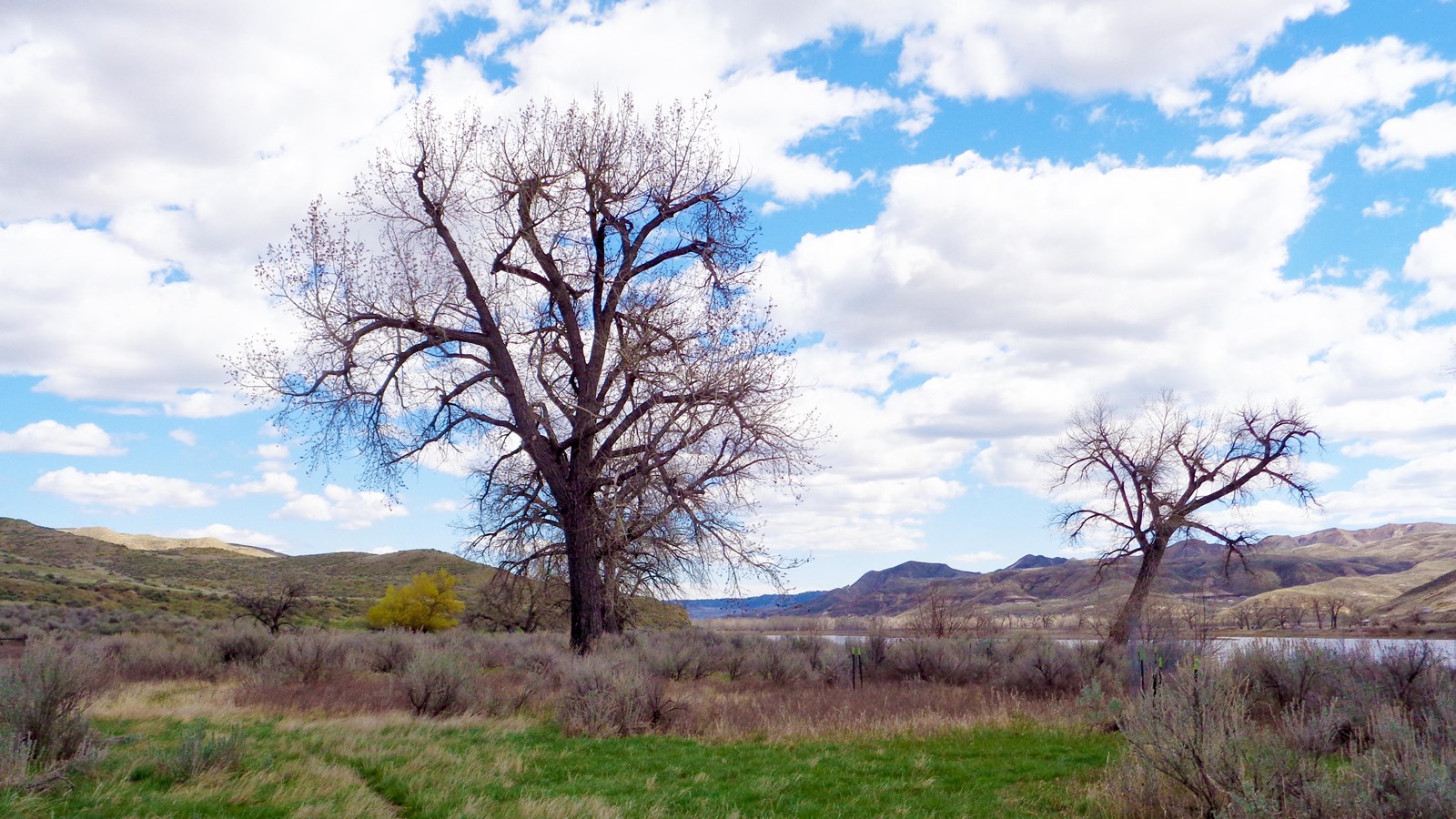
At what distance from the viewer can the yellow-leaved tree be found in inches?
1816

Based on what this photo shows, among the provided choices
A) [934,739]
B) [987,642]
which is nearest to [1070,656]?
[987,642]

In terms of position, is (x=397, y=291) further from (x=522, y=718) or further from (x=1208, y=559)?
(x=1208, y=559)

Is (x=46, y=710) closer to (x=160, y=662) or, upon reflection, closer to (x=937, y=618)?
(x=160, y=662)

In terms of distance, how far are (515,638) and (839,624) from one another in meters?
28.4

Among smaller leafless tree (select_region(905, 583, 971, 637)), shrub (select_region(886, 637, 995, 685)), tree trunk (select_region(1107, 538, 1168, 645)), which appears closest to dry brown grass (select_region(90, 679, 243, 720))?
shrub (select_region(886, 637, 995, 685))

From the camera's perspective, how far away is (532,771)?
980cm

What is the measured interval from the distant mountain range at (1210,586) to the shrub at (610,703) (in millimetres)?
3773

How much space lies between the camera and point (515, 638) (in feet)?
88.7

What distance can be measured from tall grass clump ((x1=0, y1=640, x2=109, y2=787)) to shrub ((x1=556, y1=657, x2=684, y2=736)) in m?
5.85

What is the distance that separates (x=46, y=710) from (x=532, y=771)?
4.48 metres

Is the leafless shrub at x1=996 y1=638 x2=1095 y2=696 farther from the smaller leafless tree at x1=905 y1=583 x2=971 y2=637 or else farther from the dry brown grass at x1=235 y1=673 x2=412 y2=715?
the dry brown grass at x1=235 y1=673 x2=412 y2=715

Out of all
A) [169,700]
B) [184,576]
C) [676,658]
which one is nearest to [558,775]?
[169,700]

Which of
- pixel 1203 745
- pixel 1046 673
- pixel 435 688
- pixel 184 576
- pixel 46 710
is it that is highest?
pixel 184 576

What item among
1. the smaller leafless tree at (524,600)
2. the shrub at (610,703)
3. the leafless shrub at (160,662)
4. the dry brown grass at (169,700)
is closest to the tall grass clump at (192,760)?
the shrub at (610,703)
